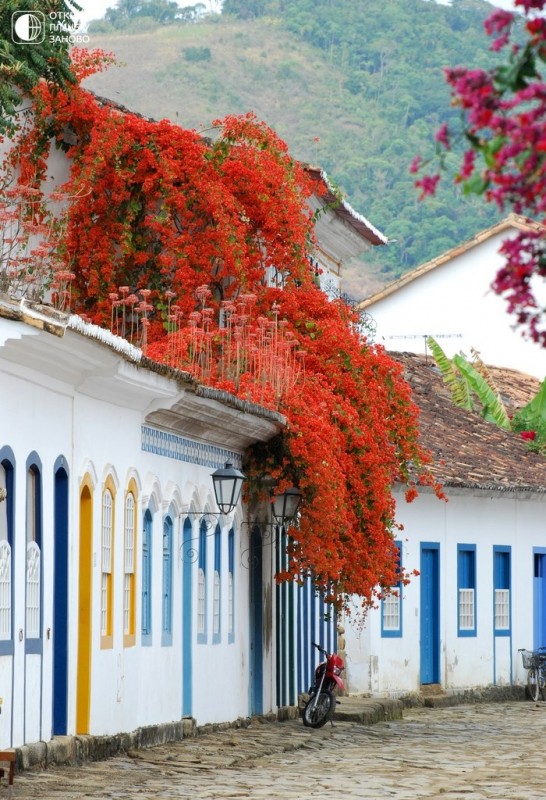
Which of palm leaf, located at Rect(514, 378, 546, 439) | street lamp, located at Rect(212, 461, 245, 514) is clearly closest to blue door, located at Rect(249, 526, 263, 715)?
street lamp, located at Rect(212, 461, 245, 514)

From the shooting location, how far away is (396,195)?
282ft

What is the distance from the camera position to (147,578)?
17219mm

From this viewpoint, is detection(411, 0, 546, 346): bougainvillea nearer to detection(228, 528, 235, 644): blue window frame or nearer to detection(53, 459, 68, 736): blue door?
detection(53, 459, 68, 736): blue door

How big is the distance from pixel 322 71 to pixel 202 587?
110 metres

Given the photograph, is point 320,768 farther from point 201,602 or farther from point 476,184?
point 476,184

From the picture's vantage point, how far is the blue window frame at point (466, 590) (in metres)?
30.1

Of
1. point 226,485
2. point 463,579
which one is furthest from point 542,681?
point 226,485

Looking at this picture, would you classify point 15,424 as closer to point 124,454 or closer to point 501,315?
point 124,454

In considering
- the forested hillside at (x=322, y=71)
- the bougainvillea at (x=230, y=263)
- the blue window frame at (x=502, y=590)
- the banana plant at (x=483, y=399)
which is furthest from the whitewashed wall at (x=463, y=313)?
the forested hillside at (x=322, y=71)

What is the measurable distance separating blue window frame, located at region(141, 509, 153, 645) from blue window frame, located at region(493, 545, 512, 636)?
574 inches

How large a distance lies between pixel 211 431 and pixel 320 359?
11.4 ft

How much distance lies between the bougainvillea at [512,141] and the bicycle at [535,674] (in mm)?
25606

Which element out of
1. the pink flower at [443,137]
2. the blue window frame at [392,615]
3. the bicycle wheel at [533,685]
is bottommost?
the bicycle wheel at [533,685]

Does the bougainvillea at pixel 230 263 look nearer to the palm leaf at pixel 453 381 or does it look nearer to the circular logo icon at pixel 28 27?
the circular logo icon at pixel 28 27
